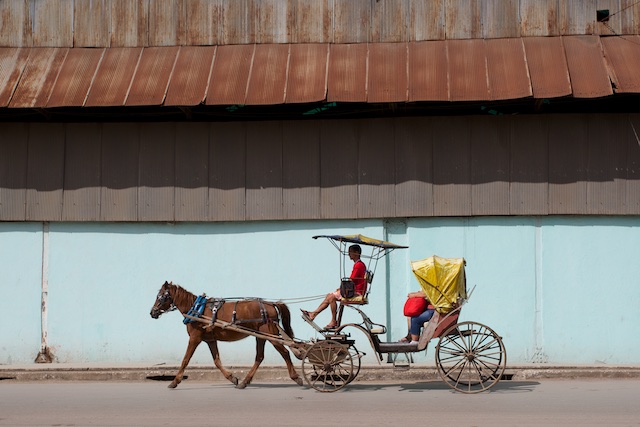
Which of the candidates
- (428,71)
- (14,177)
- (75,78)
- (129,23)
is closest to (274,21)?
(129,23)

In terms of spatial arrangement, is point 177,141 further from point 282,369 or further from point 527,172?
point 527,172

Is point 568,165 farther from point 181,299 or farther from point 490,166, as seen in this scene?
point 181,299

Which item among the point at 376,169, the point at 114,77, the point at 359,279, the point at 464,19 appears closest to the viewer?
the point at 359,279

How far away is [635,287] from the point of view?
17.0 m

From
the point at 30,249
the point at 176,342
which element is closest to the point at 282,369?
the point at 176,342

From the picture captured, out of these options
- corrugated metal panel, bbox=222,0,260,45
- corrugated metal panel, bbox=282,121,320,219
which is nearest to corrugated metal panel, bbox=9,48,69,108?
corrugated metal panel, bbox=222,0,260,45

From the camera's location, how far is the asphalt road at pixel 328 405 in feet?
37.1

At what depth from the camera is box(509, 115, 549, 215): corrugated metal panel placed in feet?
56.4

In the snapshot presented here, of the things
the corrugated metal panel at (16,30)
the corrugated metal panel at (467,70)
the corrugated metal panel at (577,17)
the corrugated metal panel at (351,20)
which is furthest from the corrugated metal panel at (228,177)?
the corrugated metal panel at (577,17)

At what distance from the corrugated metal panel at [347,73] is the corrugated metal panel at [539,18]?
9.97 feet

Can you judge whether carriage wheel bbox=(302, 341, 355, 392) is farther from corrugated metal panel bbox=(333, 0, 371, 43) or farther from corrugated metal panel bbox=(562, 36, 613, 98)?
corrugated metal panel bbox=(333, 0, 371, 43)

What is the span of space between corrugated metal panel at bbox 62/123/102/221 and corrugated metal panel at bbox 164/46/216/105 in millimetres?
1939

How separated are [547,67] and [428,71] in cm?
211

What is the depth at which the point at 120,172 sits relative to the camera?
1811 cm
